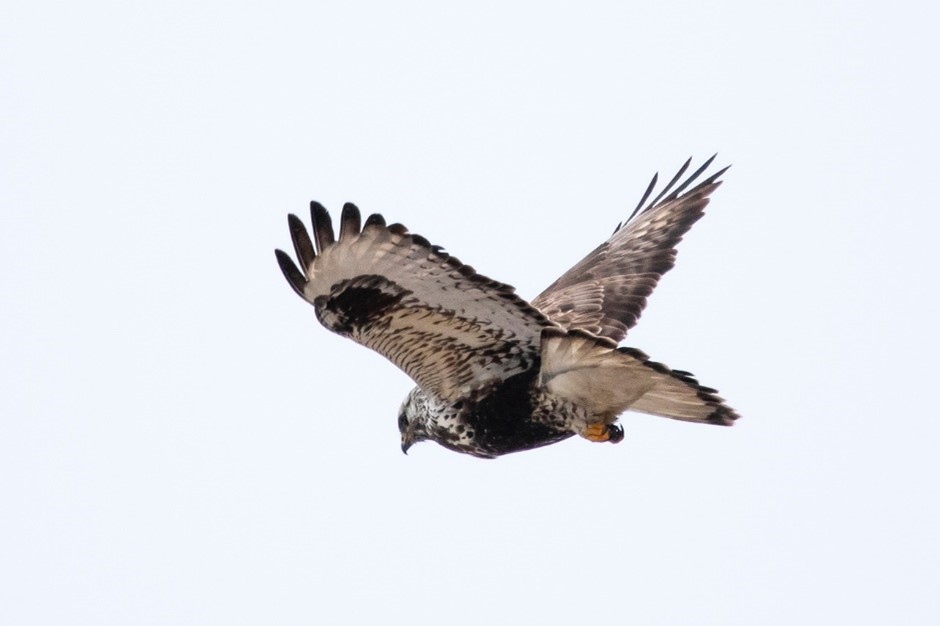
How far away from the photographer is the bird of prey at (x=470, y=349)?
6242mm

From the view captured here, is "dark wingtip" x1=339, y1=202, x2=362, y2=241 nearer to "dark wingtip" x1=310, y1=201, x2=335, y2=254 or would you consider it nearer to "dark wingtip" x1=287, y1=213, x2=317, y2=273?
"dark wingtip" x1=310, y1=201, x2=335, y2=254

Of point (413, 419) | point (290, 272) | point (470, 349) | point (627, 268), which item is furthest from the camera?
point (627, 268)

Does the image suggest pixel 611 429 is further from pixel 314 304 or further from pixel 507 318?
pixel 314 304

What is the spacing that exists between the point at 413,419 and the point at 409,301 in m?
1.20

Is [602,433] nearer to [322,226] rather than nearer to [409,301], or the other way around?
[409,301]

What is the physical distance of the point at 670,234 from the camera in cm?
849

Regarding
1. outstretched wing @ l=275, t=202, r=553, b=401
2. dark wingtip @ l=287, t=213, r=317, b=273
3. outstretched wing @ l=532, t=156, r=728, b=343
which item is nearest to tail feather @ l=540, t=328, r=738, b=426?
outstretched wing @ l=275, t=202, r=553, b=401

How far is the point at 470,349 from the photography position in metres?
6.76

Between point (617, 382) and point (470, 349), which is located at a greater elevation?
point (470, 349)

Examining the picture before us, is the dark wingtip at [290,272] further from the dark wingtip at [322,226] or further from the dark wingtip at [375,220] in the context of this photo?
the dark wingtip at [375,220]

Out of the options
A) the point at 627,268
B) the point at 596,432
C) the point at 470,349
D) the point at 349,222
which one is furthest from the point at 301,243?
the point at 627,268

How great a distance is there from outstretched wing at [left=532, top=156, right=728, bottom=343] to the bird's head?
812 millimetres

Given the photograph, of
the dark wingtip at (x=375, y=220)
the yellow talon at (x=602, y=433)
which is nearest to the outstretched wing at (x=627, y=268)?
the yellow talon at (x=602, y=433)

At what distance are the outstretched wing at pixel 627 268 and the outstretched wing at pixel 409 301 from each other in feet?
3.07
